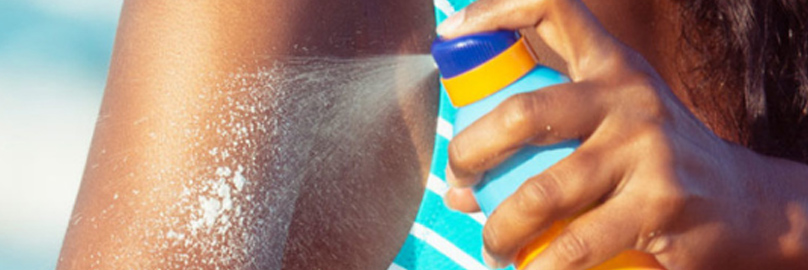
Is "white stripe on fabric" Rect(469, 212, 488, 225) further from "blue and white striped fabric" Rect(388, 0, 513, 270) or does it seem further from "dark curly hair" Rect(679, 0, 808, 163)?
→ "dark curly hair" Rect(679, 0, 808, 163)

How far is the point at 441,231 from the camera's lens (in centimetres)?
95

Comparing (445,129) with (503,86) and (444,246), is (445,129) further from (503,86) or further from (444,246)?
(503,86)

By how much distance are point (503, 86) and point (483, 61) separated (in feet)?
0.09

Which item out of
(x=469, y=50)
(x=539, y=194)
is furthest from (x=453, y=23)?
(x=539, y=194)

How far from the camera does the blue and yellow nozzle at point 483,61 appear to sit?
27.4 inches

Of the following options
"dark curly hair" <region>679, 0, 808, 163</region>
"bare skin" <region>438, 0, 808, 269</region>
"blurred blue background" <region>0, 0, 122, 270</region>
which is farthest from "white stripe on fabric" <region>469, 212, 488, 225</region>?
"blurred blue background" <region>0, 0, 122, 270</region>

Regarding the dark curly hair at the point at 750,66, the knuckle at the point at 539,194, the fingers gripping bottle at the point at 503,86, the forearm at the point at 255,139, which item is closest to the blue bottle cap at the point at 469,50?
the fingers gripping bottle at the point at 503,86

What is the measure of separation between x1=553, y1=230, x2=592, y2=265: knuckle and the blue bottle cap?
16 centimetres

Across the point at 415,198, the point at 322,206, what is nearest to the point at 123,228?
the point at 322,206

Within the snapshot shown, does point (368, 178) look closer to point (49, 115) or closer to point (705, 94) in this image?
point (705, 94)

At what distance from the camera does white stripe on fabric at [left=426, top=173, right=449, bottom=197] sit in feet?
3.12

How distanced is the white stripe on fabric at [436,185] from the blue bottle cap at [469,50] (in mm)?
262

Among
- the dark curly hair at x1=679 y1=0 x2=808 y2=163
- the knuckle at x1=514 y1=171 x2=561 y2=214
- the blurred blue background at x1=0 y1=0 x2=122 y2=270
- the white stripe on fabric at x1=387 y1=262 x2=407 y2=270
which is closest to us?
the knuckle at x1=514 y1=171 x2=561 y2=214

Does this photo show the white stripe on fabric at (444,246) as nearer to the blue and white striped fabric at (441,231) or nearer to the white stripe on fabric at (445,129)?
the blue and white striped fabric at (441,231)
